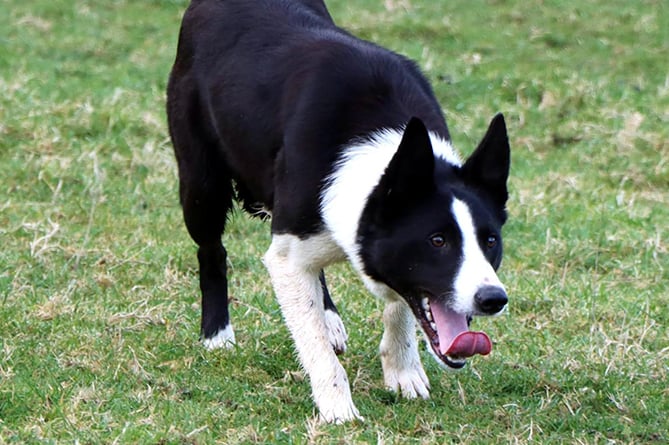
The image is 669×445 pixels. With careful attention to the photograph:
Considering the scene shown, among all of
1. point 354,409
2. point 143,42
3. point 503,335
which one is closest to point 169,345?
point 354,409

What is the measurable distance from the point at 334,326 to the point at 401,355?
632 millimetres

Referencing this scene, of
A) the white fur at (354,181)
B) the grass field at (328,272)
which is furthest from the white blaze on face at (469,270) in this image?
the grass field at (328,272)

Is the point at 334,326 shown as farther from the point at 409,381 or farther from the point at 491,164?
the point at 491,164

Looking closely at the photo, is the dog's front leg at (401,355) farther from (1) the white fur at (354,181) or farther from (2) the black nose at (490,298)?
(2) the black nose at (490,298)

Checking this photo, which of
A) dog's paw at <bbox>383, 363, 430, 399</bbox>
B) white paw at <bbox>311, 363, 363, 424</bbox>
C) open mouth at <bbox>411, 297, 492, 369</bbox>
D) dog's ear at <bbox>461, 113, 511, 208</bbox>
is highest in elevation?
dog's ear at <bbox>461, 113, 511, 208</bbox>

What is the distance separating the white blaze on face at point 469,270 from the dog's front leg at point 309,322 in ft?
2.28

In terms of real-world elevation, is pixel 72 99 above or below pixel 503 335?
below

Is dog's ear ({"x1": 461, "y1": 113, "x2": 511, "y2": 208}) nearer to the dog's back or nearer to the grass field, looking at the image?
the dog's back

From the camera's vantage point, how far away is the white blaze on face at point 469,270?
4.27 meters

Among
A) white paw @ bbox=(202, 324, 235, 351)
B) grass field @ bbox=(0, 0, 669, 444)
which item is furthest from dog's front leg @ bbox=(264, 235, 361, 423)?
white paw @ bbox=(202, 324, 235, 351)

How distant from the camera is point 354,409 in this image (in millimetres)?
4820

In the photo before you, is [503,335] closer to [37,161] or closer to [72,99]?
[37,161]

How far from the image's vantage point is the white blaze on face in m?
4.27

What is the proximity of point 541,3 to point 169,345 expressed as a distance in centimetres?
914
